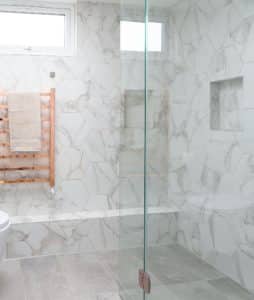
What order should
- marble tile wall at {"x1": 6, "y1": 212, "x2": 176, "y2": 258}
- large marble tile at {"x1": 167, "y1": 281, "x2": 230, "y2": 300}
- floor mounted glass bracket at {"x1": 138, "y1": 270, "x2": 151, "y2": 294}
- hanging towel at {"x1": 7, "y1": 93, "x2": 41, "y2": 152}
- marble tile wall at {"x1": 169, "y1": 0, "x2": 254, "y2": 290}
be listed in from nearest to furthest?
marble tile wall at {"x1": 169, "y1": 0, "x2": 254, "y2": 290} → large marble tile at {"x1": 167, "y1": 281, "x2": 230, "y2": 300} → floor mounted glass bracket at {"x1": 138, "y1": 270, "x2": 151, "y2": 294} → marble tile wall at {"x1": 6, "y1": 212, "x2": 176, "y2": 258} → hanging towel at {"x1": 7, "y1": 93, "x2": 41, "y2": 152}

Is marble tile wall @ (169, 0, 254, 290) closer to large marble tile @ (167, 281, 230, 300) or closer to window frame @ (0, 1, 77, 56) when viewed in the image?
large marble tile @ (167, 281, 230, 300)

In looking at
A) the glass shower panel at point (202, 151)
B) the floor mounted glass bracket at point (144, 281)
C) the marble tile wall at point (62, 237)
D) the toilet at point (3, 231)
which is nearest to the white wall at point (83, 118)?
the marble tile wall at point (62, 237)

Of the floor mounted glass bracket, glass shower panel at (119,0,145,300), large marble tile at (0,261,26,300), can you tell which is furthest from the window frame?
the floor mounted glass bracket

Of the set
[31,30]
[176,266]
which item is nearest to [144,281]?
[176,266]

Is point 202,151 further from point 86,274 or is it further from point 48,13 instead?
point 48,13

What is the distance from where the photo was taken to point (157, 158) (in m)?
1.79

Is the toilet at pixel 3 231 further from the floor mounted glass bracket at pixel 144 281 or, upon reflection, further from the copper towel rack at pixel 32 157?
the floor mounted glass bracket at pixel 144 281

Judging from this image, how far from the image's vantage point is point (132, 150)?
2133 mm

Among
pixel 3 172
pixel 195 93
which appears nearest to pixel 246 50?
pixel 195 93

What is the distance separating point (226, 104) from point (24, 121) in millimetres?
2362

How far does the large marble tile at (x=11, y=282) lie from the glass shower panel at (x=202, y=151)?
1068 mm

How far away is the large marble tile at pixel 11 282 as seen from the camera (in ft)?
7.99

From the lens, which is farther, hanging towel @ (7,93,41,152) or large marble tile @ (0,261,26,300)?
hanging towel @ (7,93,41,152)

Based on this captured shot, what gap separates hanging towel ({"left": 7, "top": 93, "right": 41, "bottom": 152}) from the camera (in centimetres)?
321
